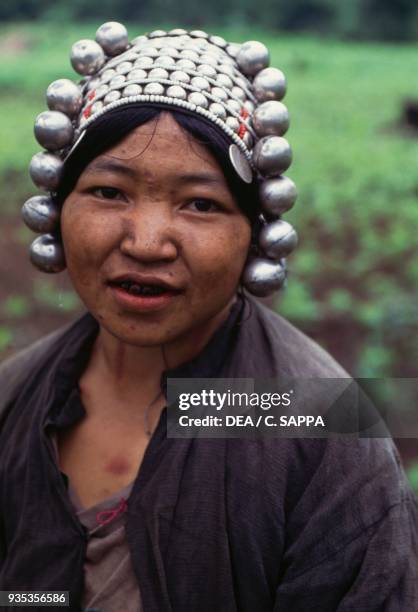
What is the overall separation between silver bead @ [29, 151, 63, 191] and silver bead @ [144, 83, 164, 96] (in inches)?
12.5

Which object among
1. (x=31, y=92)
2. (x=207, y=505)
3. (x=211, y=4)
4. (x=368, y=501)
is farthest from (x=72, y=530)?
(x=211, y=4)

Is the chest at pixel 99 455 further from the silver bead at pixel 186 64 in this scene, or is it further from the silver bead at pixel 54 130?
the silver bead at pixel 186 64

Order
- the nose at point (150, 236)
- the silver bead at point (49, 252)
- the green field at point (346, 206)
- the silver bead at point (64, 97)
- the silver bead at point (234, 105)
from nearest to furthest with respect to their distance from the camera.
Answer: the nose at point (150, 236), the silver bead at point (234, 105), the silver bead at point (64, 97), the silver bead at point (49, 252), the green field at point (346, 206)

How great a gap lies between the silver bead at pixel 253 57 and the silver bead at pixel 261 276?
0.49 metres

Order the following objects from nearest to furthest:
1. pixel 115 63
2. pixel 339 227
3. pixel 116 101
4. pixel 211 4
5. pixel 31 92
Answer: pixel 116 101 < pixel 115 63 < pixel 339 227 < pixel 31 92 < pixel 211 4

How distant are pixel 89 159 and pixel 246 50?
0.51 meters

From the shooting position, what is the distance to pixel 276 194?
2070 millimetres

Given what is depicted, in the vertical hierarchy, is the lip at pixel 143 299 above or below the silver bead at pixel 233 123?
below

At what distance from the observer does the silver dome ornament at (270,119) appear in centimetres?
206

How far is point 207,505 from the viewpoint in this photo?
2.02 metres

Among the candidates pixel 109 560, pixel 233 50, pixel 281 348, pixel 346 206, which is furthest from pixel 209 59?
pixel 346 206

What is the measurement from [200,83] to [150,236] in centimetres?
39

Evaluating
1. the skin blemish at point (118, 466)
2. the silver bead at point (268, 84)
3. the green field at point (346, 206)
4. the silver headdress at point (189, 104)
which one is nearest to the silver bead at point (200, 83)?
the silver headdress at point (189, 104)

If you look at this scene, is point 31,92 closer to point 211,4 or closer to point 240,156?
point 240,156
